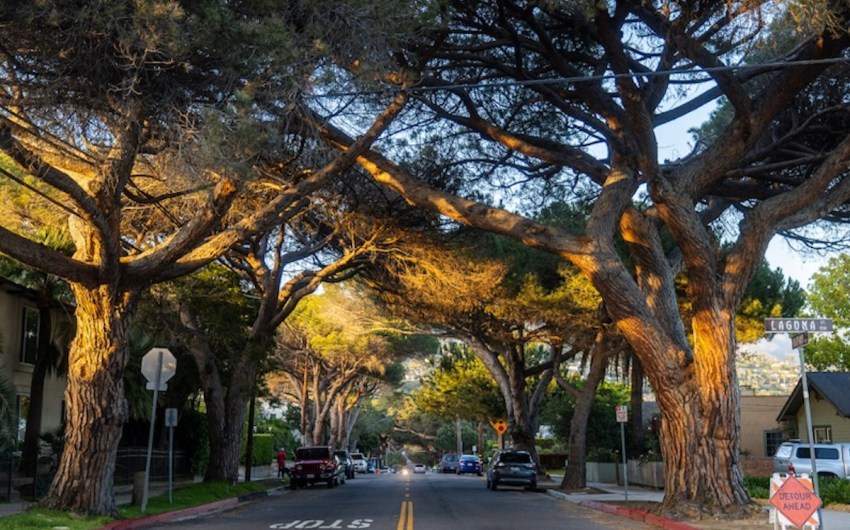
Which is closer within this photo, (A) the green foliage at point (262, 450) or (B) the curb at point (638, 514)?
(B) the curb at point (638, 514)

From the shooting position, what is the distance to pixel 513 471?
34.2 metres

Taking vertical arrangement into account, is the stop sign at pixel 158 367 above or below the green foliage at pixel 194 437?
above

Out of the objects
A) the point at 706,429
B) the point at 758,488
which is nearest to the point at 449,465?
the point at 758,488

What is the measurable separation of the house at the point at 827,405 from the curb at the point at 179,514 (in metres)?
21.1

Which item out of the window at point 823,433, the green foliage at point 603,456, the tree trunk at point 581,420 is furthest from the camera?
the green foliage at point 603,456

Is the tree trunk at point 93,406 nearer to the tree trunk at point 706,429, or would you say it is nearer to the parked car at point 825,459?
the tree trunk at point 706,429

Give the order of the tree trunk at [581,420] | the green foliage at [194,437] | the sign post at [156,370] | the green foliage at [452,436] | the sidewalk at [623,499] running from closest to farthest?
1. the sidewalk at [623,499]
2. the sign post at [156,370]
3. the tree trunk at [581,420]
4. the green foliage at [194,437]
5. the green foliage at [452,436]

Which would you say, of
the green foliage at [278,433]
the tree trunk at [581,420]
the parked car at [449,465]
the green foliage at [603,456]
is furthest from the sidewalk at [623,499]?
the parked car at [449,465]

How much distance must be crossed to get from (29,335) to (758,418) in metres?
35.0

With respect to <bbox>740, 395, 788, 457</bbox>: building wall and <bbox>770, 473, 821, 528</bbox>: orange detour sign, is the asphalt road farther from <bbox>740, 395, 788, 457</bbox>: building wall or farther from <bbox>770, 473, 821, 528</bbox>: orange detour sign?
<bbox>740, 395, 788, 457</bbox>: building wall

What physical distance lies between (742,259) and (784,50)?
13.7 feet

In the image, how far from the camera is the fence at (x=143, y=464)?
29302 millimetres

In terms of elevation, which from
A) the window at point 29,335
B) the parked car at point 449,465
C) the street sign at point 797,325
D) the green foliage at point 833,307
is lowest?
the parked car at point 449,465

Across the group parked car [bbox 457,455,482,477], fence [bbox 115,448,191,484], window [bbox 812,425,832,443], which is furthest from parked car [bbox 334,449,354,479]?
window [bbox 812,425,832,443]
